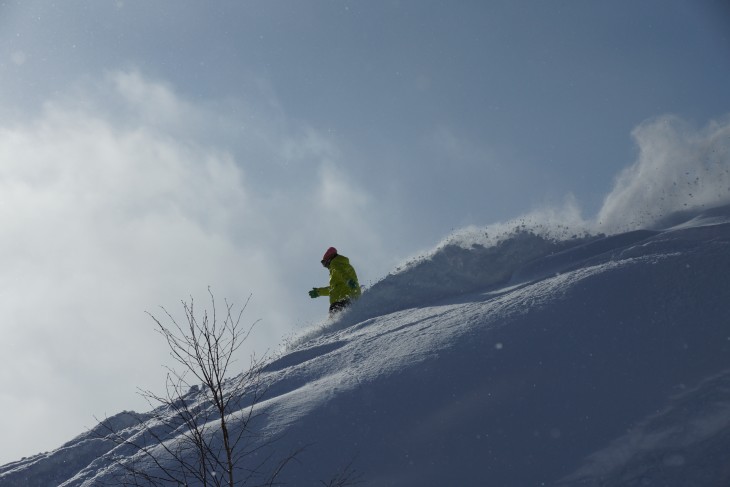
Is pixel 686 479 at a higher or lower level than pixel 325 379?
lower

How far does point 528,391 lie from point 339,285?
8.06 metres

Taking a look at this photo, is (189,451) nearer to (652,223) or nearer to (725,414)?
(725,414)

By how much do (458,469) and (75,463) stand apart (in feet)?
21.4

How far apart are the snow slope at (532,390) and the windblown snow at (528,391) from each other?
0.02 metres

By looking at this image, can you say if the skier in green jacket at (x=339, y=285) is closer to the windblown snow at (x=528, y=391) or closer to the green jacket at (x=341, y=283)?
the green jacket at (x=341, y=283)

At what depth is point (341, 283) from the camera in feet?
47.5

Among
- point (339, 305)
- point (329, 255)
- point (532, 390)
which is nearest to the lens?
point (532, 390)

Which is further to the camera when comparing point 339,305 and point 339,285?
point 339,285

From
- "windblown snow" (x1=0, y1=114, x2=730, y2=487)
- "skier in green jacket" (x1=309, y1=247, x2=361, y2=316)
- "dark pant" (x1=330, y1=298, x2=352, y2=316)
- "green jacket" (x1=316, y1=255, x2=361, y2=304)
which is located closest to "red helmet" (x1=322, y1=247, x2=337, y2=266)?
"skier in green jacket" (x1=309, y1=247, x2=361, y2=316)

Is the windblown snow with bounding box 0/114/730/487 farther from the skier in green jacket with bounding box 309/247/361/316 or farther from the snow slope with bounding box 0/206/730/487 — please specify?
the skier in green jacket with bounding box 309/247/361/316

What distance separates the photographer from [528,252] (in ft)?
49.4

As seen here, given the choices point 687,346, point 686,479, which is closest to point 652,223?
point 687,346

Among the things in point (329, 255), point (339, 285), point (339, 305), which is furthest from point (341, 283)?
point (329, 255)

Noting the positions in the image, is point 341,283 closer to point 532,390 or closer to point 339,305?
point 339,305
